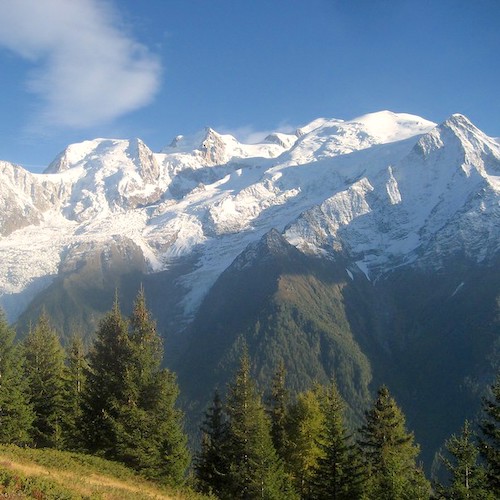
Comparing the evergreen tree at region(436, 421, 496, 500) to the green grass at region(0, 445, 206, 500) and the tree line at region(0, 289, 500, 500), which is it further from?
the green grass at region(0, 445, 206, 500)

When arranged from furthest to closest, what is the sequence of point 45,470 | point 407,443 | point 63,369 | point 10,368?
point 63,369 → point 407,443 → point 10,368 → point 45,470

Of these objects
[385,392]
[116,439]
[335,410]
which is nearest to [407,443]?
[385,392]

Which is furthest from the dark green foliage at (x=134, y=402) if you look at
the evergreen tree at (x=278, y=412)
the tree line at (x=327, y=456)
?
the evergreen tree at (x=278, y=412)

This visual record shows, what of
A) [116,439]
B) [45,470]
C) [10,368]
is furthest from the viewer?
[10,368]

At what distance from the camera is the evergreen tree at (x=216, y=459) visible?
45531mm

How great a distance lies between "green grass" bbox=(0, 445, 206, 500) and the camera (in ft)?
68.0

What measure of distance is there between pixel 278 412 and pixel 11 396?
2519 centimetres

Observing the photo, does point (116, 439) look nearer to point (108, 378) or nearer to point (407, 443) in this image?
point (108, 378)

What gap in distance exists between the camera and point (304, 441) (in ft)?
169

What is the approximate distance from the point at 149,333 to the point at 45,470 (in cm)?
1480

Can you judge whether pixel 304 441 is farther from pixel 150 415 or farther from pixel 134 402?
pixel 134 402

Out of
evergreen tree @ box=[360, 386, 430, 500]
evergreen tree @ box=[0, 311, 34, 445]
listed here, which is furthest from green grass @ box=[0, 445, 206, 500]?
evergreen tree @ box=[360, 386, 430, 500]

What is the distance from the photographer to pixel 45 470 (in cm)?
2761

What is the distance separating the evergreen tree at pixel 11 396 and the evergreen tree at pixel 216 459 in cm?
1508
